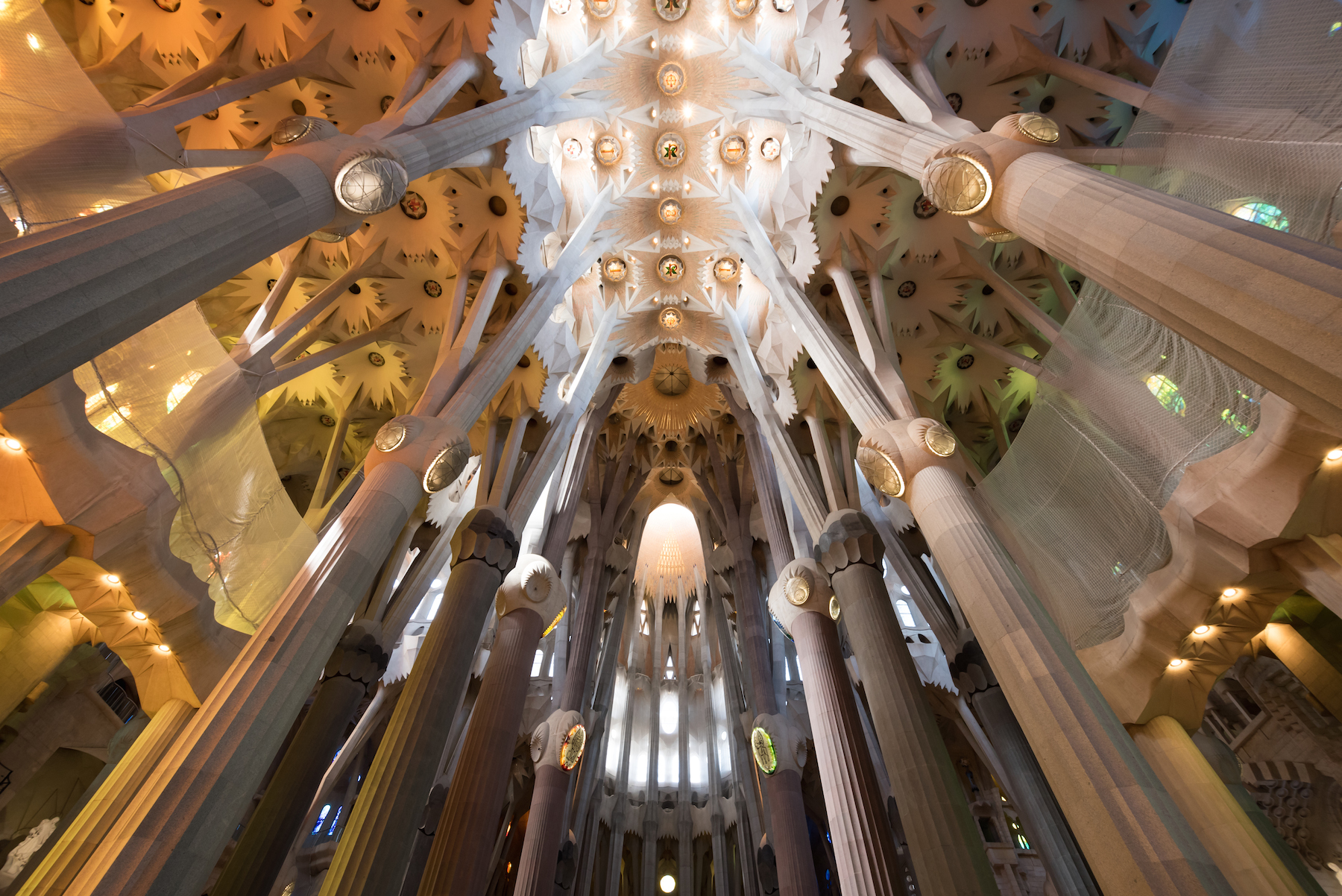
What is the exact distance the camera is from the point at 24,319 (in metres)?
3.18

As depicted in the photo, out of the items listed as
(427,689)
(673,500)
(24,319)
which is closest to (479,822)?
(427,689)

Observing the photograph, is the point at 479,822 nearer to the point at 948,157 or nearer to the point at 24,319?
the point at 24,319

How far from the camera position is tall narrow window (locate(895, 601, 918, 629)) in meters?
18.7

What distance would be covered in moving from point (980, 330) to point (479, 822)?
A: 41.2ft

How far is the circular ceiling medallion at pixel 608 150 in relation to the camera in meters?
14.2

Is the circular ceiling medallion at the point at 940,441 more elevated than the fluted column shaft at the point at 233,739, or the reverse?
the circular ceiling medallion at the point at 940,441

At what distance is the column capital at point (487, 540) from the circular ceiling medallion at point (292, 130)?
5658 millimetres

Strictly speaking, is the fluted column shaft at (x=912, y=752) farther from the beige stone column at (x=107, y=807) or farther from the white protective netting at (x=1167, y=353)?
the beige stone column at (x=107, y=807)

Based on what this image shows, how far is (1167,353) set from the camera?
6.09 m

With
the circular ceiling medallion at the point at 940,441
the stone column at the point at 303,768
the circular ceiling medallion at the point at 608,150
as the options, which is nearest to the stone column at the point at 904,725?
the circular ceiling medallion at the point at 940,441

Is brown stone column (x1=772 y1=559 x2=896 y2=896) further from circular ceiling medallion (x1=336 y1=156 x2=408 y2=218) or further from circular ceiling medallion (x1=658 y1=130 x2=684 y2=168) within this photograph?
circular ceiling medallion (x1=658 y1=130 x2=684 y2=168)

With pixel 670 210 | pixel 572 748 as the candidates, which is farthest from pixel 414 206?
pixel 572 748

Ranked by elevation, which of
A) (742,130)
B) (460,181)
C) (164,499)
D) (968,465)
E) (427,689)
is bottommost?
(427,689)

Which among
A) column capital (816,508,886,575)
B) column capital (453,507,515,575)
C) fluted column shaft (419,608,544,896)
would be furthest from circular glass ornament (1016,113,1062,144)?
fluted column shaft (419,608,544,896)
